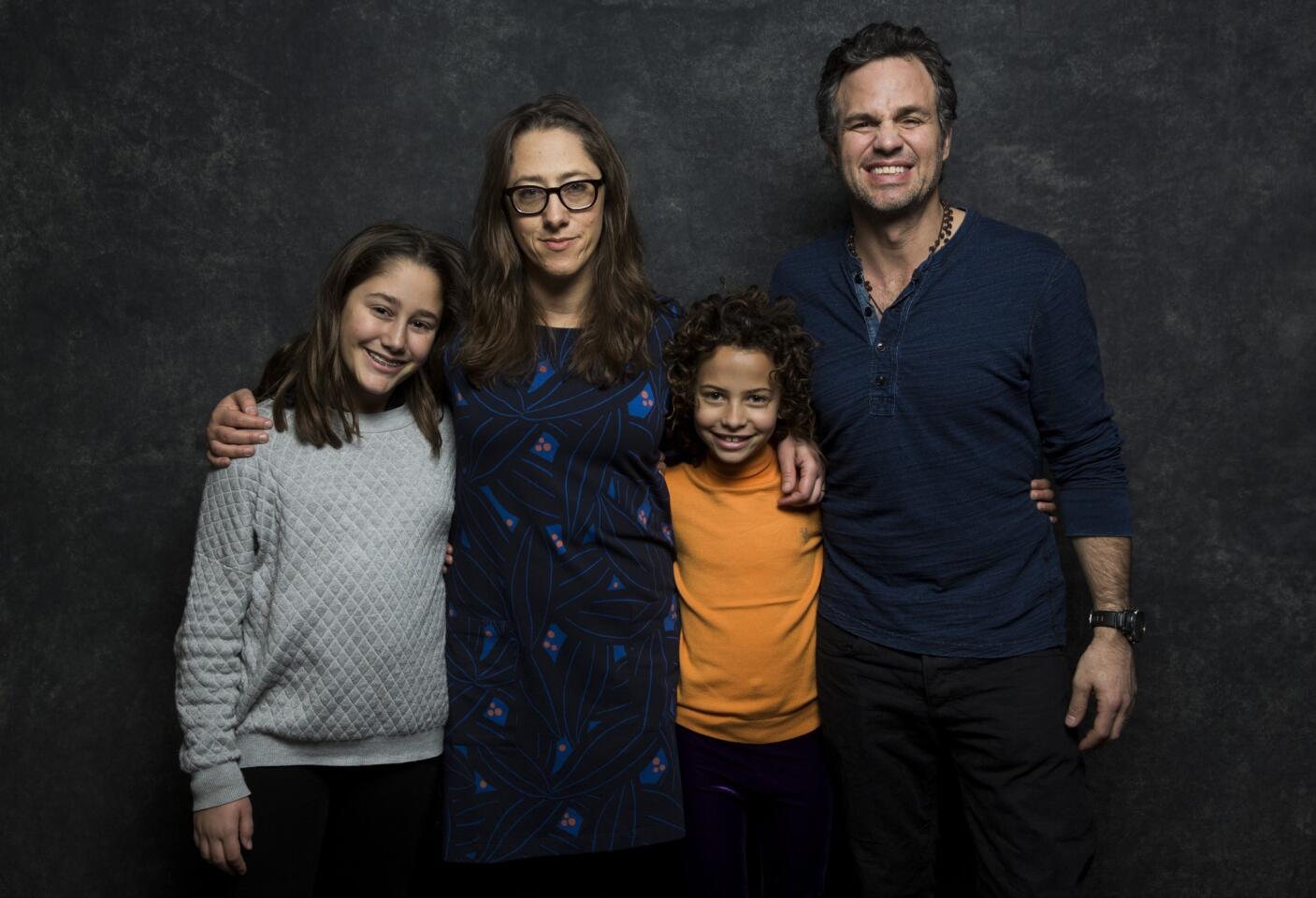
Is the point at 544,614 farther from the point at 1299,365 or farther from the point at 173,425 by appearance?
the point at 1299,365

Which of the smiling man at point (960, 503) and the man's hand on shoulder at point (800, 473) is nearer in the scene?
the smiling man at point (960, 503)

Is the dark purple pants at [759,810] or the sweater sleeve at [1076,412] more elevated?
the sweater sleeve at [1076,412]

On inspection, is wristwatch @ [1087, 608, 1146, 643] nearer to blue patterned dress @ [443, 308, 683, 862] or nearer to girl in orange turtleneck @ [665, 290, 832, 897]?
girl in orange turtleneck @ [665, 290, 832, 897]

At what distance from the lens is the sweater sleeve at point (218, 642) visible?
1.75 meters

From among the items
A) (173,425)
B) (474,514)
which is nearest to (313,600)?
(474,514)

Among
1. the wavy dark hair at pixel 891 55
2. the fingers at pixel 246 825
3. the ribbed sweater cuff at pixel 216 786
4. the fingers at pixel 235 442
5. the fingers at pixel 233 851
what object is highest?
the wavy dark hair at pixel 891 55

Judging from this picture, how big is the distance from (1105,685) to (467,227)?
1.73m

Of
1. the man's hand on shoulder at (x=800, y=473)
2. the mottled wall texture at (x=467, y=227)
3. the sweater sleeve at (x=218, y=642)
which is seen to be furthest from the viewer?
the mottled wall texture at (x=467, y=227)

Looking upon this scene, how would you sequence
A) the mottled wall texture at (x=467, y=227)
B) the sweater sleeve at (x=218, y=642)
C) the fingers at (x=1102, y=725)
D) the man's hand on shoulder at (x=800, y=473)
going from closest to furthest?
the sweater sleeve at (x=218, y=642)
the fingers at (x=1102, y=725)
the man's hand on shoulder at (x=800, y=473)
the mottled wall texture at (x=467, y=227)

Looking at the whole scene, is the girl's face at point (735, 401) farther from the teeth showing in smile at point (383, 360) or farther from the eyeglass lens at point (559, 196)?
the teeth showing in smile at point (383, 360)

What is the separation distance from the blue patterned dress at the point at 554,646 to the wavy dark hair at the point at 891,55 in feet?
2.50

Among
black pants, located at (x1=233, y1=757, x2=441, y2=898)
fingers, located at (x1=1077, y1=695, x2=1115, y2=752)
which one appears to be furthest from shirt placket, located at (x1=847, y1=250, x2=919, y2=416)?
black pants, located at (x1=233, y1=757, x2=441, y2=898)

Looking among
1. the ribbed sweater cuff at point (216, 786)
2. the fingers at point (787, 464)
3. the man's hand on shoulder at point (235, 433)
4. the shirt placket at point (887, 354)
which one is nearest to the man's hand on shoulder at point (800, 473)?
the fingers at point (787, 464)

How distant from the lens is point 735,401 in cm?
194
